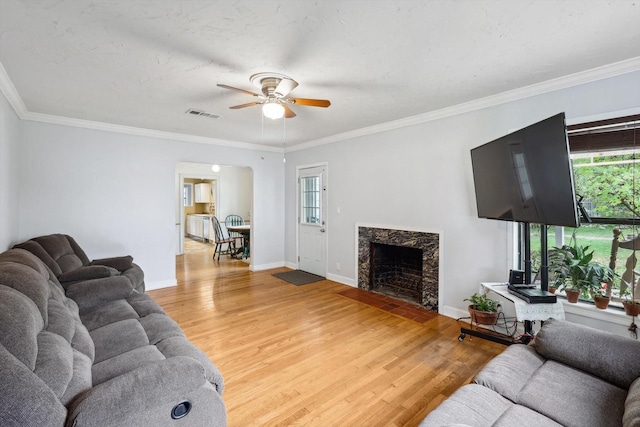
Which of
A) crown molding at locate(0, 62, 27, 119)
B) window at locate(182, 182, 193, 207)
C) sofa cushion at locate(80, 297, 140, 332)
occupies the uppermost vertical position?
crown molding at locate(0, 62, 27, 119)

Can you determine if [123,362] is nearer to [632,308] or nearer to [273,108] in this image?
[273,108]

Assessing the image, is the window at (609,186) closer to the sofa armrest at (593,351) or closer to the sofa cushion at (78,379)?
the sofa armrest at (593,351)

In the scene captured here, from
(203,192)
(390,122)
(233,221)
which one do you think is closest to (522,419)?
(390,122)

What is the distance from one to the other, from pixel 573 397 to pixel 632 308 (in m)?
1.59

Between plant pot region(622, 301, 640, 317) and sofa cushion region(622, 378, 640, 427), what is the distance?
Result: 4.45 ft

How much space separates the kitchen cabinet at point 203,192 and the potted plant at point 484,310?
8846 millimetres

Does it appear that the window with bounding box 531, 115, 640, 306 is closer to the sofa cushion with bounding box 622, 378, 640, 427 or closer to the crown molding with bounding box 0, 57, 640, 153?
the crown molding with bounding box 0, 57, 640, 153

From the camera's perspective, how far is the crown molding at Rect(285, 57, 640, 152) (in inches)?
95.9

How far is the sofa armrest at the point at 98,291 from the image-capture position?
236 centimetres

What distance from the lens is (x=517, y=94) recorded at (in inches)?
117

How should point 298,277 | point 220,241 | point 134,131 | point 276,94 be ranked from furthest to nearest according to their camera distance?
1. point 220,241
2. point 298,277
3. point 134,131
4. point 276,94

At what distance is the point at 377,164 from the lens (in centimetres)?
442

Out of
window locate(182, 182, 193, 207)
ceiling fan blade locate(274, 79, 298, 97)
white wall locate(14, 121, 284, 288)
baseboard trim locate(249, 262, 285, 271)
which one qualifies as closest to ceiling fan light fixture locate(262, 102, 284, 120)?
ceiling fan blade locate(274, 79, 298, 97)

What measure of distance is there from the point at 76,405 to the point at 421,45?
2.67 metres
